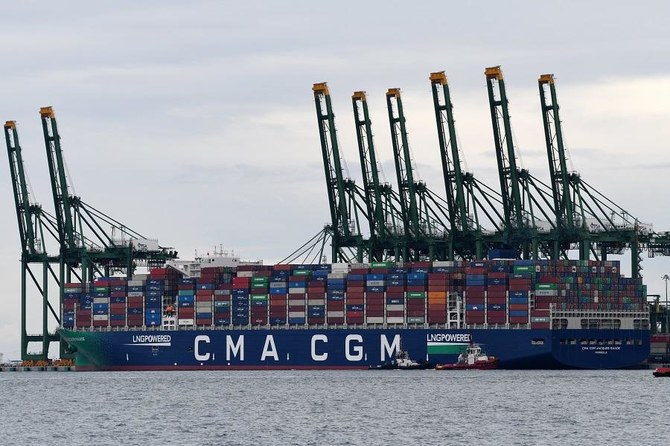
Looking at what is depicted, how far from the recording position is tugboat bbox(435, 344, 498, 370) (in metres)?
164

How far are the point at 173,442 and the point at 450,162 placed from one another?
83730 millimetres

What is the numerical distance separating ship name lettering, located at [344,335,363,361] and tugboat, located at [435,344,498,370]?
8.02m

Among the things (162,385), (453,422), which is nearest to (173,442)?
(453,422)

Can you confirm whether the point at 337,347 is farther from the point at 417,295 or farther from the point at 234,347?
the point at 234,347

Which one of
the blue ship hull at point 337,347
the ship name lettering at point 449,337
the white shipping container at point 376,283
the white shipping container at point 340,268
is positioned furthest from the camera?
the white shipping container at point 340,268

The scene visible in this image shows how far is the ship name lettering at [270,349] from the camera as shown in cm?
17375

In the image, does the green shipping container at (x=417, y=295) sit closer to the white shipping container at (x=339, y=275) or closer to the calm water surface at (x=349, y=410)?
the white shipping container at (x=339, y=275)

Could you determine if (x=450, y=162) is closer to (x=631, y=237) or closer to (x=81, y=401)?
(x=631, y=237)

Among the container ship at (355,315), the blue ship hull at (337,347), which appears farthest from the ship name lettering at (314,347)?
the container ship at (355,315)

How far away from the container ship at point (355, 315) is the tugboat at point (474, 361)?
0.75 metres

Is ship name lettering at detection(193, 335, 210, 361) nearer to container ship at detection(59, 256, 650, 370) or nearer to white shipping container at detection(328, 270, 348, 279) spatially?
container ship at detection(59, 256, 650, 370)

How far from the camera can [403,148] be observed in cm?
17675

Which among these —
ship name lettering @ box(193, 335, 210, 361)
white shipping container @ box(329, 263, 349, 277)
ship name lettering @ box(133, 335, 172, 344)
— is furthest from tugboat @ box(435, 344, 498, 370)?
ship name lettering @ box(133, 335, 172, 344)

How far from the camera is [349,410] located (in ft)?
363
